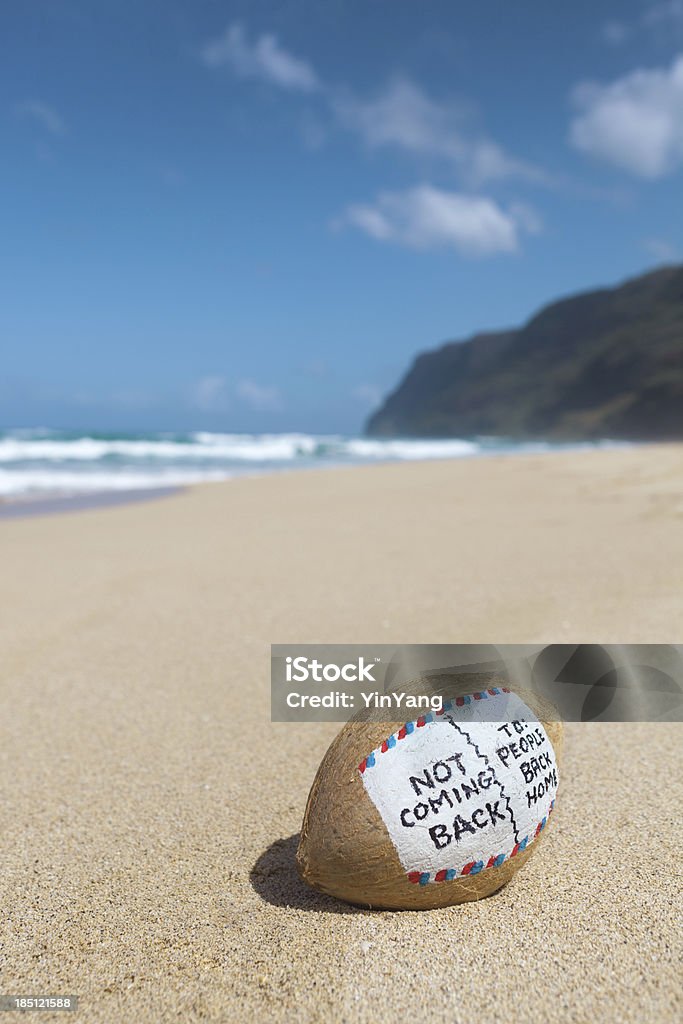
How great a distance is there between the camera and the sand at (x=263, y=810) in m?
1.59

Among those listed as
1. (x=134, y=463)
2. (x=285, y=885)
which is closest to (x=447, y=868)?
(x=285, y=885)

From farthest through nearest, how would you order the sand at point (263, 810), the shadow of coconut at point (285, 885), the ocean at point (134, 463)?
the ocean at point (134, 463) < the shadow of coconut at point (285, 885) < the sand at point (263, 810)

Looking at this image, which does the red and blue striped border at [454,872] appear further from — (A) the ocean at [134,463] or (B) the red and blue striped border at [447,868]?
(A) the ocean at [134,463]

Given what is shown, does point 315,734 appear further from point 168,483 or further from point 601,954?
point 168,483

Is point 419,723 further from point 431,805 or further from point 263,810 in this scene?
point 263,810

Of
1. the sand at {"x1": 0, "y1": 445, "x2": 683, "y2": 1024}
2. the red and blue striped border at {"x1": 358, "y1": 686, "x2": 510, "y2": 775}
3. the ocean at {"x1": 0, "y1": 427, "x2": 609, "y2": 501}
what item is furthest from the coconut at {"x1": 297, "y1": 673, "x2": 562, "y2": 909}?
the ocean at {"x1": 0, "y1": 427, "x2": 609, "y2": 501}

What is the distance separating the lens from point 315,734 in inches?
115

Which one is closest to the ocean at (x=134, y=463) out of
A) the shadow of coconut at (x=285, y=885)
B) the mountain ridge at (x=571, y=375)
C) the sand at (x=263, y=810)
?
the sand at (x=263, y=810)

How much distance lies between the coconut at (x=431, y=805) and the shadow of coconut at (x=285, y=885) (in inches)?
3.1

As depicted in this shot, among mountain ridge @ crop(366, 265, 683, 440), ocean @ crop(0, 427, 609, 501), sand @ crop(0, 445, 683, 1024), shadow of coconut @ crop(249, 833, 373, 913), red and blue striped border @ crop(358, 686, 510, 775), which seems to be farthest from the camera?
mountain ridge @ crop(366, 265, 683, 440)

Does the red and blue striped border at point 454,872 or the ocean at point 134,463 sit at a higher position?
the ocean at point 134,463

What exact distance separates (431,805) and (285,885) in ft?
1.90

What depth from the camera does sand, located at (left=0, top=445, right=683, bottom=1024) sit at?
1588 mm

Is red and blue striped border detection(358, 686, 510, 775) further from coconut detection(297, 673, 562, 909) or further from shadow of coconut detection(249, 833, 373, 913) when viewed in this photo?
shadow of coconut detection(249, 833, 373, 913)
